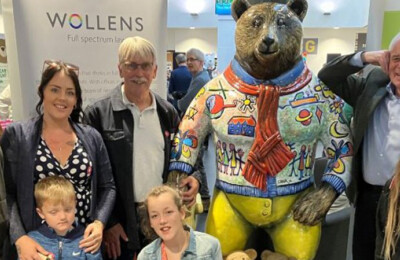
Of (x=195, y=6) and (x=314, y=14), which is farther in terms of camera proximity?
(x=195, y=6)

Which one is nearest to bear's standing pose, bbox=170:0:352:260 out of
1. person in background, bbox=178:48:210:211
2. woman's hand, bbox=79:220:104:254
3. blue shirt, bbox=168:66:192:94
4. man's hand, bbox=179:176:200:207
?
man's hand, bbox=179:176:200:207

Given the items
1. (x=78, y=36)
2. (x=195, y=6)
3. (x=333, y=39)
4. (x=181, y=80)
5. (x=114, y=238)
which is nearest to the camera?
(x=114, y=238)

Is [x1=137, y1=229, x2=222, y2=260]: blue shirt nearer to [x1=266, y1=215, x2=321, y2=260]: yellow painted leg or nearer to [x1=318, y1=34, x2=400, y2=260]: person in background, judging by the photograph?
[x1=266, y1=215, x2=321, y2=260]: yellow painted leg

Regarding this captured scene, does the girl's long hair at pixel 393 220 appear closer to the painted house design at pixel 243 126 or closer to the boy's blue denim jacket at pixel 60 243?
the painted house design at pixel 243 126

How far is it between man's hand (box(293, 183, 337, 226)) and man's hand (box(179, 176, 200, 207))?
0.47 m

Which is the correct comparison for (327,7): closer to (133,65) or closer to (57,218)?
(133,65)

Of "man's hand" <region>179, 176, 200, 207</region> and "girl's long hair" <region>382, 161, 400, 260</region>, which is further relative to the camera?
"man's hand" <region>179, 176, 200, 207</region>

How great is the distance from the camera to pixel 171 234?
5.06 ft

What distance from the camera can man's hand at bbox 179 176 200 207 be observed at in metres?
1.98

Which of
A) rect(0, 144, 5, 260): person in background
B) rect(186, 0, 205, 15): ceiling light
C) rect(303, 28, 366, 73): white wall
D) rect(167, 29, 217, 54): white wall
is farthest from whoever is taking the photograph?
rect(167, 29, 217, 54): white wall

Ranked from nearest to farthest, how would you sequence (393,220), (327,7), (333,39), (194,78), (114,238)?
(393,220) → (114,238) → (194,78) → (327,7) → (333,39)

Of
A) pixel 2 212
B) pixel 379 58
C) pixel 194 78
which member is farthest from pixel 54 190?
pixel 194 78

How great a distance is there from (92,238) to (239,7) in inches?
48.3

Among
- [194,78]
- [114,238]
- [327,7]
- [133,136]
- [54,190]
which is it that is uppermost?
[327,7]
